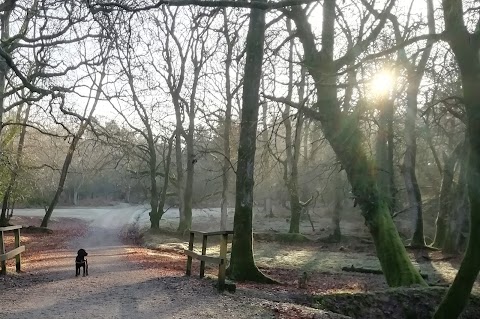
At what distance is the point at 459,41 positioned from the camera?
6898 millimetres

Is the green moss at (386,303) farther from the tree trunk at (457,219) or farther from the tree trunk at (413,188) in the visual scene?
the tree trunk at (413,188)

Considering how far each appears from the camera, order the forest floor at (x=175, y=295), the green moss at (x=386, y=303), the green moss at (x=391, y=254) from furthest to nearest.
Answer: the green moss at (x=391, y=254) → the green moss at (x=386, y=303) → the forest floor at (x=175, y=295)

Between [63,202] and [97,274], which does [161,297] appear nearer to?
[97,274]

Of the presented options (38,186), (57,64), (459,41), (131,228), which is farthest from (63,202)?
(459,41)

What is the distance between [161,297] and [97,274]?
3.92 meters

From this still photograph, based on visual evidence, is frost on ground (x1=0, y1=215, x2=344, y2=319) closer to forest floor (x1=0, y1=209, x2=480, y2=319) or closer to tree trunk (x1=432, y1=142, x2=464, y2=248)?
forest floor (x1=0, y1=209, x2=480, y2=319)

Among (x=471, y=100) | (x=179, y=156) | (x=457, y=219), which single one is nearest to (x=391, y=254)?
(x=471, y=100)

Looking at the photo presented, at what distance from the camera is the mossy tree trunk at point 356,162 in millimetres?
10594

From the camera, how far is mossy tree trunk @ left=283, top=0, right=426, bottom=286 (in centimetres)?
1059

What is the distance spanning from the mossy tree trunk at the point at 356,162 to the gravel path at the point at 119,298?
12.4 feet

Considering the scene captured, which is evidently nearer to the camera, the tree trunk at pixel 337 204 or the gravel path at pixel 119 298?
the gravel path at pixel 119 298

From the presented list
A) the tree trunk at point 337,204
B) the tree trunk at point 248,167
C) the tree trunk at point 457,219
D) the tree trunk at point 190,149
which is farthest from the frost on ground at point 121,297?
the tree trunk at point 337,204

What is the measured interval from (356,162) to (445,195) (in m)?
14.0

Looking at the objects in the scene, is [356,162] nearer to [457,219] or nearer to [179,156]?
[457,219]
